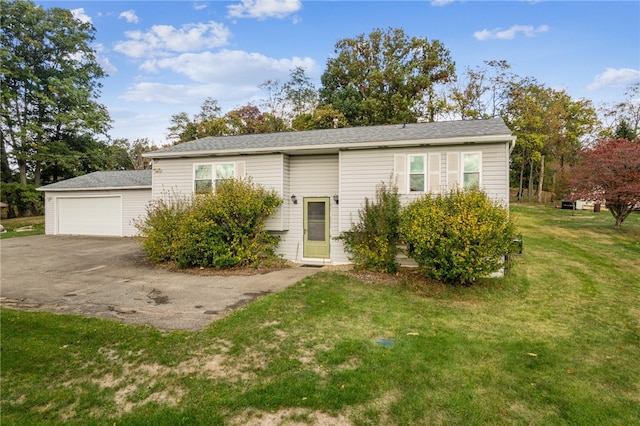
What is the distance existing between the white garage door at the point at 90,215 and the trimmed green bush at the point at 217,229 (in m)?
8.30

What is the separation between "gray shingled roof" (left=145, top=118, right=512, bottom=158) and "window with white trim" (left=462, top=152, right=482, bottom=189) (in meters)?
0.58

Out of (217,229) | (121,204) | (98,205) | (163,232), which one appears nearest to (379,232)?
(217,229)

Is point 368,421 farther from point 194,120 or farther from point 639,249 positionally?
point 194,120

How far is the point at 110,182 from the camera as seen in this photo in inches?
683

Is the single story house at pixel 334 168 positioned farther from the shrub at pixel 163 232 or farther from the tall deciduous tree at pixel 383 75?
the tall deciduous tree at pixel 383 75

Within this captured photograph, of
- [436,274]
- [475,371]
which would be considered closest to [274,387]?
[475,371]

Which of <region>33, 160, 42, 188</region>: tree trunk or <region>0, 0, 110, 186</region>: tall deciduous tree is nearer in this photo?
<region>0, 0, 110, 186</region>: tall deciduous tree

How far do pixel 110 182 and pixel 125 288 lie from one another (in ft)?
40.8

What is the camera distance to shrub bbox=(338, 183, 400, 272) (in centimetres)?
879

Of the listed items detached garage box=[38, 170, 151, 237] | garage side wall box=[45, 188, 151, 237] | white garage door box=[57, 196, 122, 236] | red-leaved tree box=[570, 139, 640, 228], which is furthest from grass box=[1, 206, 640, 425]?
white garage door box=[57, 196, 122, 236]

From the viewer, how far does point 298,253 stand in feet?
35.5

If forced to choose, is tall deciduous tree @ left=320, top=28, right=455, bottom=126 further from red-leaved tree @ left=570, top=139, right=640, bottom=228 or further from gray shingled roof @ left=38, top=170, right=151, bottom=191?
gray shingled roof @ left=38, top=170, right=151, bottom=191

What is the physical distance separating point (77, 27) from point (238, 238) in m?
30.4

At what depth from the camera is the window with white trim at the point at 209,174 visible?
10953 mm
